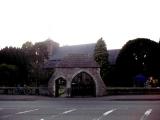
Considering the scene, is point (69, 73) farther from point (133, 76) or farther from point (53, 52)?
point (53, 52)

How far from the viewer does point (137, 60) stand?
81.4 meters

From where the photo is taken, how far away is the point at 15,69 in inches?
3049

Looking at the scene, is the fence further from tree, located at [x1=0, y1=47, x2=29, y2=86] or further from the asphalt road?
tree, located at [x1=0, y1=47, x2=29, y2=86]

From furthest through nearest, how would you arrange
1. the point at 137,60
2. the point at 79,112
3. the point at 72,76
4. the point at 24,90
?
the point at 137,60 < the point at 24,90 < the point at 72,76 < the point at 79,112

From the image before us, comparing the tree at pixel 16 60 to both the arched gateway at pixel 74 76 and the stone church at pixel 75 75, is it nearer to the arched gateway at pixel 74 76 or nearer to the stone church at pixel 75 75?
the stone church at pixel 75 75

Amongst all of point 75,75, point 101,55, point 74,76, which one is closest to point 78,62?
point 75,75

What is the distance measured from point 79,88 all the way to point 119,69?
29.7 meters

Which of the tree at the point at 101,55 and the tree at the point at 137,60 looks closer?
the tree at the point at 137,60

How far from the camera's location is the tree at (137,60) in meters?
79.8

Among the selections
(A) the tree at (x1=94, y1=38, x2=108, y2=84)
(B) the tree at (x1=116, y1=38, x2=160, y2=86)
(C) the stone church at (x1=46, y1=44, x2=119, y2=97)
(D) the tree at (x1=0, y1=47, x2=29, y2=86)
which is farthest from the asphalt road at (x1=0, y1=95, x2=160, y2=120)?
(A) the tree at (x1=94, y1=38, x2=108, y2=84)

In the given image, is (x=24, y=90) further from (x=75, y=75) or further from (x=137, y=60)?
(x=137, y=60)

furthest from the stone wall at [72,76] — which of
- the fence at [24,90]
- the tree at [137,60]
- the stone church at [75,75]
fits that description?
the tree at [137,60]

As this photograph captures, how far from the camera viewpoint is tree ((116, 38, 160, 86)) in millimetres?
79812

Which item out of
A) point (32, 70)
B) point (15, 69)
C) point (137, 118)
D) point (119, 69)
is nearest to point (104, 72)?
point (119, 69)
